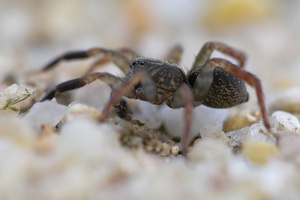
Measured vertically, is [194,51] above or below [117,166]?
below

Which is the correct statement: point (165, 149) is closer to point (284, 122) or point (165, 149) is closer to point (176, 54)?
point (284, 122)

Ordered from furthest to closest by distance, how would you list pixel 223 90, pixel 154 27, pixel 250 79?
pixel 154 27, pixel 223 90, pixel 250 79

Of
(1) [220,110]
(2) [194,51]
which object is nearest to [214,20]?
(2) [194,51]

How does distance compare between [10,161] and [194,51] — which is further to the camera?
[194,51]

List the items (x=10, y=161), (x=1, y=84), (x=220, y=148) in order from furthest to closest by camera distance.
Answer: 1. (x=1, y=84)
2. (x=220, y=148)
3. (x=10, y=161)

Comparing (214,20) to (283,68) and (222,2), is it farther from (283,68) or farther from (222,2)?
(283,68)

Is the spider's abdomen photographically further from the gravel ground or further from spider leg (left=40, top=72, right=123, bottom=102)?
spider leg (left=40, top=72, right=123, bottom=102)

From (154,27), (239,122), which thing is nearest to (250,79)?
(239,122)
